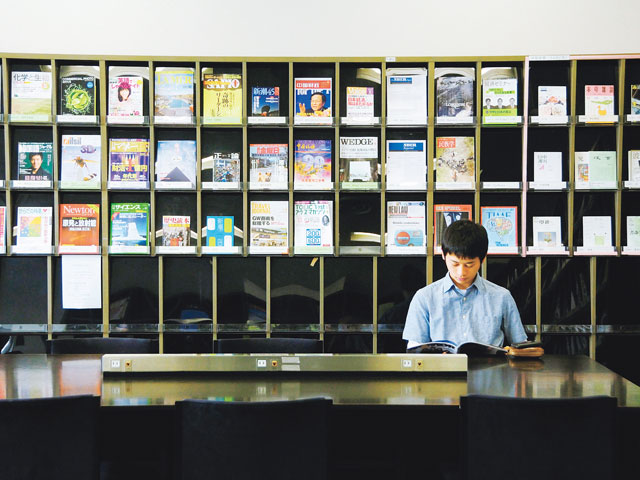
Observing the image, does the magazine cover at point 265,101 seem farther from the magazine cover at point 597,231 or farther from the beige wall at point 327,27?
the magazine cover at point 597,231

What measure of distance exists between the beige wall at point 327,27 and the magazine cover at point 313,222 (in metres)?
1.16

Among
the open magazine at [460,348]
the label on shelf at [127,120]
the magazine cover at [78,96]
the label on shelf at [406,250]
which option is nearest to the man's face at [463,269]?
the open magazine at [460,348]

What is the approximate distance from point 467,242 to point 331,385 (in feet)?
3.37

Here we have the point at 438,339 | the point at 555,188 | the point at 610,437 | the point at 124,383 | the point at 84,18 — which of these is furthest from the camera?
the point at 84,18

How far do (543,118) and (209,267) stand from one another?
2.47 meters

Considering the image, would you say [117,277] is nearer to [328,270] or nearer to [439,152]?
[328,270]

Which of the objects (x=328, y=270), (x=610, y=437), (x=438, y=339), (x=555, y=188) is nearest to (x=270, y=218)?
(x=328, y=270)

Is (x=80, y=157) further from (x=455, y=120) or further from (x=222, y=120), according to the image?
(x=455, y=120)

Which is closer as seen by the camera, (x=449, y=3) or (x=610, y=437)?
(x=610, y=437)

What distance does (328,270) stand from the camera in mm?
3838

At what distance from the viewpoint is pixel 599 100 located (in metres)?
3.77

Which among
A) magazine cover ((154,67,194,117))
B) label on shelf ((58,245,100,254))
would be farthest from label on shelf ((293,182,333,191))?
label on shelf ((58,245,100,254))

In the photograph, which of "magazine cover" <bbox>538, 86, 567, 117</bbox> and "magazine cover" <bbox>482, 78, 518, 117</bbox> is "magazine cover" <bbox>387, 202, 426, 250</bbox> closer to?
"magazine cover" <bbox>482, 78, 518, 117</bbox>

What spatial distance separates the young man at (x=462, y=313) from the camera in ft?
8.62
